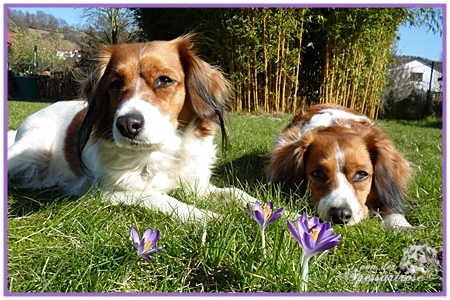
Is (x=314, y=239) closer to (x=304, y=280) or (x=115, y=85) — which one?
(x=304, y=280)

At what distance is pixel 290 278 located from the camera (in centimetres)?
Answer: 166

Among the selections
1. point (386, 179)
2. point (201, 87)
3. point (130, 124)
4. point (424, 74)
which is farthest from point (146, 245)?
point (424, 74)

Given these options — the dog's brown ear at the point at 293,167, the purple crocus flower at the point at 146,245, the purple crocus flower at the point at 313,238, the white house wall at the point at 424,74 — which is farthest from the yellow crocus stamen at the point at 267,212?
the white house wall at the point at 424,74

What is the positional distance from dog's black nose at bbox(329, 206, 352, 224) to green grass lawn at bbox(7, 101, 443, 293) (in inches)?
4.6

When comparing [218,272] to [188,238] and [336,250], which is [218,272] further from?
[336,250]

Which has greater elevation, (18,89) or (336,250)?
(18,89)

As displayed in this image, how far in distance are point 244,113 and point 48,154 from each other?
7024 millimetres

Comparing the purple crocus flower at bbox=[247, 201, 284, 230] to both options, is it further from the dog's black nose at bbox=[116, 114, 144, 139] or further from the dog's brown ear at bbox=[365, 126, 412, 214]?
the dog's brown ear at bbox=[365, 126, 412, 214]

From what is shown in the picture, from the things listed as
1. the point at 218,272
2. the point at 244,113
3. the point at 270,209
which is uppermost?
the point at 244,113

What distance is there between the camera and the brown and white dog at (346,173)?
2.69m

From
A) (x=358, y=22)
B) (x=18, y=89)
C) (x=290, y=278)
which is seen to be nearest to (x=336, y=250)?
(x=290, y=278)

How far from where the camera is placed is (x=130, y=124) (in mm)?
Answer: 2330

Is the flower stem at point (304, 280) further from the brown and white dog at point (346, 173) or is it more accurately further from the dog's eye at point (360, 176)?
the dog's eye at point (360, 176)

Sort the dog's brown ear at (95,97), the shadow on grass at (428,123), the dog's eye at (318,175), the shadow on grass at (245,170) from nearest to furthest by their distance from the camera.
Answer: the dog's brown ear at (95,97)
the dog's eye at (318,175)
the shadow on grass at (245,170)
the shadow on grass at (428,123)
